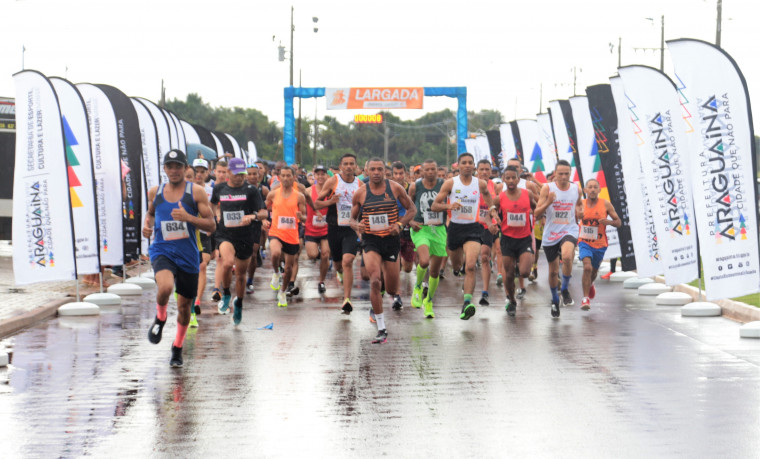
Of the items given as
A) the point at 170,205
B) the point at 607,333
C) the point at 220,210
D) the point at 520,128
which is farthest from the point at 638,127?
the point at 520,128

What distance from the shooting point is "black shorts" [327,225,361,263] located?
1465cm

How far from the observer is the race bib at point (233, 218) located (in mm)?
13137

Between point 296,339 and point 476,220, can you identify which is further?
point 476,220

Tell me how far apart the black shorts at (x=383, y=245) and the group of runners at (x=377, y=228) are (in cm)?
1

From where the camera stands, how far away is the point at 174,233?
9.75 meters

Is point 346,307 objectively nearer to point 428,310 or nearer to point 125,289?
point 428,310

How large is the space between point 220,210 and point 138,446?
7154 mm

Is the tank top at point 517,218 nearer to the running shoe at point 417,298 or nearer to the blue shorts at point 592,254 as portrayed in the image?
the blue shorts at point 592,254

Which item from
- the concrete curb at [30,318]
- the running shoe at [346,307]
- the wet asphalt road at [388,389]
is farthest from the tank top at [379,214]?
the concrete curb at [30,318]

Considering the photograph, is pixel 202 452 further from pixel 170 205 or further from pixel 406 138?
pixel 406 138

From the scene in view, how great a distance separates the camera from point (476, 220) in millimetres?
13430

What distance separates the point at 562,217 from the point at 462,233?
5.12ft

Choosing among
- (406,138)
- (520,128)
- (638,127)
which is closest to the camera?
(638,127)

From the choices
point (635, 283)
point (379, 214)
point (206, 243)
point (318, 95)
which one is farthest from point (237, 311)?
point (318, 95)
